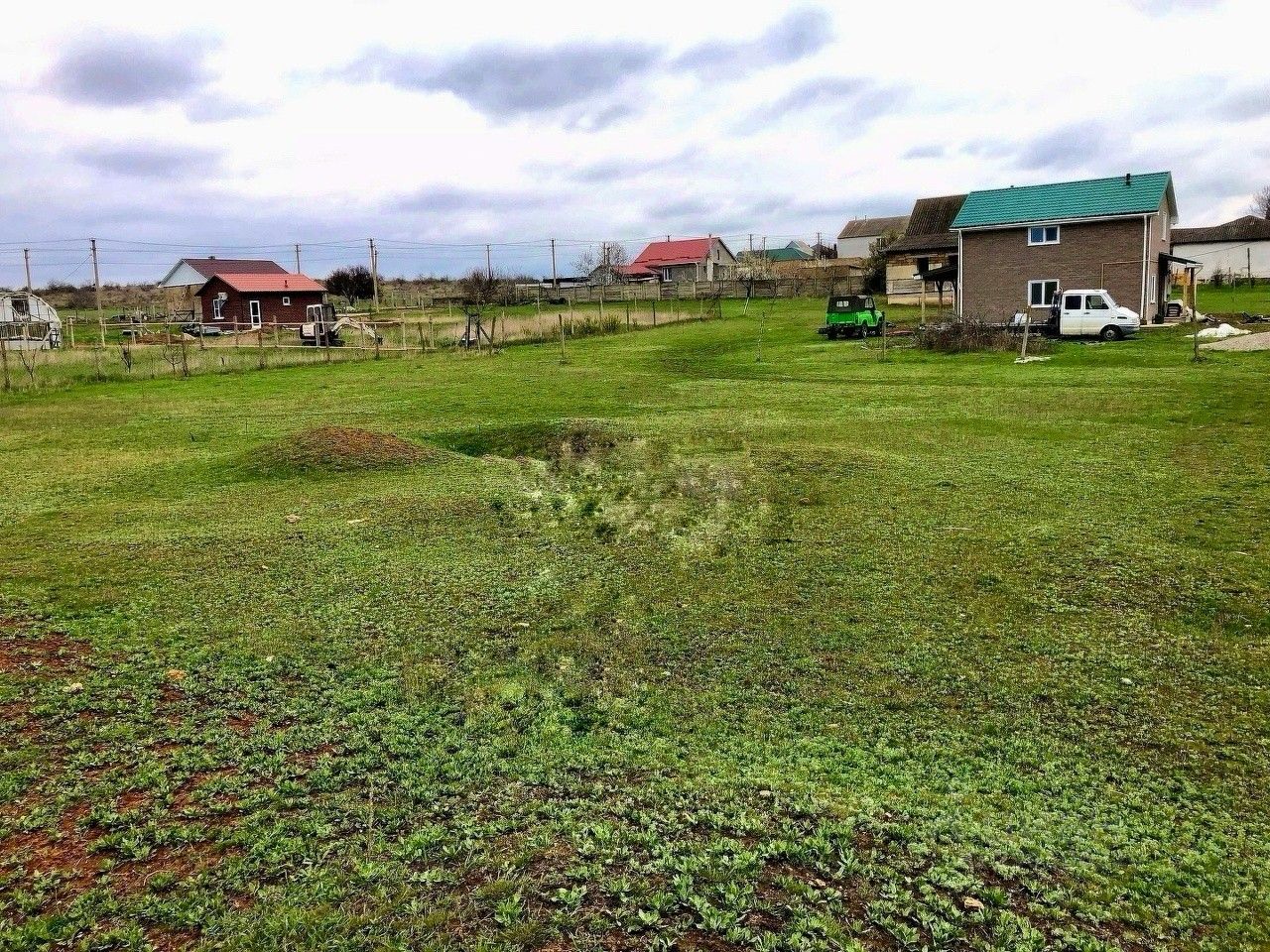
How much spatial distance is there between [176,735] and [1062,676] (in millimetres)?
4713

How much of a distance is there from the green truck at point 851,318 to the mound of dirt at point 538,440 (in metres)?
21.0

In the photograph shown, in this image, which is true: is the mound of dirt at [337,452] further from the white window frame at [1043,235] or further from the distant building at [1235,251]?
the distant building at [1235,251]

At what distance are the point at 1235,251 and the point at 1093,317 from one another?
162 feet

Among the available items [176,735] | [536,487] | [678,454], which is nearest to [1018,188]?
[678,454]

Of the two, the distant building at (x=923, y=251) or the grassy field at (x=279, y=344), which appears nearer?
the grassy field at (x=279, y=344)

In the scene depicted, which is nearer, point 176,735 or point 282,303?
point 176,735

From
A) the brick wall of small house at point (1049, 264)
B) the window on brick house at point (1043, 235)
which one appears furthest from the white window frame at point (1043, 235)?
the brick wall of small house at point (1049, 264)

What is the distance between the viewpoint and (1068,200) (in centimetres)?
3369

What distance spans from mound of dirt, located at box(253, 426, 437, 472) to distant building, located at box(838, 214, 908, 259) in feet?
234

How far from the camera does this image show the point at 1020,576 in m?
6.96

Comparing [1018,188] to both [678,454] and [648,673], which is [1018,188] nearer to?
[678,454]

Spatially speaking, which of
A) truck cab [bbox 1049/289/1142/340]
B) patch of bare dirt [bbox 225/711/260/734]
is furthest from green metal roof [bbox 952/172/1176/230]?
patch of bare dirt [bbox 225/711/260/734]

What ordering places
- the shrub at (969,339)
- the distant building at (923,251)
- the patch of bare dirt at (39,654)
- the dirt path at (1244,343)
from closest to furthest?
the patch of bare dirt at (39,654), the dirt path at (1244,343), the shrub at (969,339), the distant building at (923,251)

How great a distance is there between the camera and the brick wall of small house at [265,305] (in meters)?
51.3
